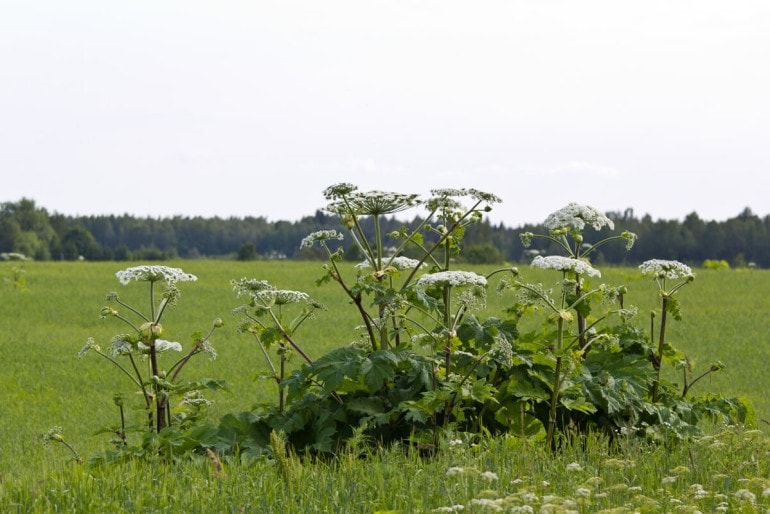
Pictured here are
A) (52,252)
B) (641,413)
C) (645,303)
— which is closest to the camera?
(641,413)

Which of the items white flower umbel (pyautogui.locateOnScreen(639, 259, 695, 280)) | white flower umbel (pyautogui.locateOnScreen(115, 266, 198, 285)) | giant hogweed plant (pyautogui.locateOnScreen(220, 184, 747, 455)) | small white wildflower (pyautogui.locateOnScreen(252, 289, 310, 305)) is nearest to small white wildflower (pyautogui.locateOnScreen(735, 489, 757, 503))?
giant hogweed plant (pyautogui.locateOnScreen(220, 184, 747, 455))

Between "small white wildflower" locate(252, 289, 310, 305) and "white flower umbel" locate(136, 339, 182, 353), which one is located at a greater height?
"small white wildflower" locate(252, 289, 310, 305)

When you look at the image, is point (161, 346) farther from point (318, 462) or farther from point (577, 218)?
point (577, 218)

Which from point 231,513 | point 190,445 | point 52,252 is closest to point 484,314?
point 190,445

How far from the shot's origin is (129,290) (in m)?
26.1

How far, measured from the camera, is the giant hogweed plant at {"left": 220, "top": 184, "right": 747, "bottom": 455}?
5.90m

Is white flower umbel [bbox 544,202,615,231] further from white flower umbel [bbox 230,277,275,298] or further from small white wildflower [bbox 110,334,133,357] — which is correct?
small white wildflower [bbox 110,334,133,357]

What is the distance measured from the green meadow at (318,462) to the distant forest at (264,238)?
31030 millimetres

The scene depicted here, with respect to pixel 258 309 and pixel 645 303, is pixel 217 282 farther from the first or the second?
pixel 258 309

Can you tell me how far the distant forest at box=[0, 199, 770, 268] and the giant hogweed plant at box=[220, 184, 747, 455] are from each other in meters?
46.5

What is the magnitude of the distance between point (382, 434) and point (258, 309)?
137cm

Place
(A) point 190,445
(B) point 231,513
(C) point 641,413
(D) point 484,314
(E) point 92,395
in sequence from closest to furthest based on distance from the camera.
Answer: (B) point 231,513, (A) point 190,445, (C) point 641,413, (E) point 92,395, (D) point 484,314

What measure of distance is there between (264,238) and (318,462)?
112354 mm

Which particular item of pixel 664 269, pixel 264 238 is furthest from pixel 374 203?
pixel 264 238
